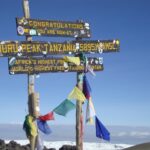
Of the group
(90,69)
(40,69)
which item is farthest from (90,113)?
(40,69)

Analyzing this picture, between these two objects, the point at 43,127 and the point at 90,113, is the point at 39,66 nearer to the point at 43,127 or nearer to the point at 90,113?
the point at 43,127

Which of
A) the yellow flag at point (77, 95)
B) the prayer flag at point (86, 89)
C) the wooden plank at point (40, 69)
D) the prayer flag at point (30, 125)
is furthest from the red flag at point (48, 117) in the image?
the prayer flag at point (86, 89)

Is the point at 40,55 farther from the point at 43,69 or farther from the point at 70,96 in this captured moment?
the point at 70,96

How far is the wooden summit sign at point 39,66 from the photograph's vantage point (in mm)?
18944

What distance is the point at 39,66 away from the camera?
1950 centimetres

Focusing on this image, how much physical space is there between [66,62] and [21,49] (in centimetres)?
204

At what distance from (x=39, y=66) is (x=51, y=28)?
1.69 m

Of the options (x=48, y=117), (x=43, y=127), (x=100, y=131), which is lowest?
(x=100, y=131)

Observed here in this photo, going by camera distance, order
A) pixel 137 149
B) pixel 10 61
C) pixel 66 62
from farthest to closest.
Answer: pixel 66 62 < pixel 10 61 < pixel 137 149

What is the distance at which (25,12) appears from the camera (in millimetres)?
19594

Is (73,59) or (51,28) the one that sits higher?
(51,28)

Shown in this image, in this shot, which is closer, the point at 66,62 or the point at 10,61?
the point at 10,61

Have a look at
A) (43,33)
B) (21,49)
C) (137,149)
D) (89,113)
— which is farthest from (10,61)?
(137,149)

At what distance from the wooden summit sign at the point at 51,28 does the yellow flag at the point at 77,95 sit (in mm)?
2248
